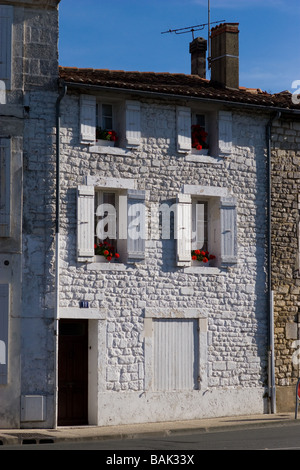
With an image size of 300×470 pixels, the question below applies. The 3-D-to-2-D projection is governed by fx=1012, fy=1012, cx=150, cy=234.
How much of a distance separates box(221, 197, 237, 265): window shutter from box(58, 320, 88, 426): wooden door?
3330 millimetres

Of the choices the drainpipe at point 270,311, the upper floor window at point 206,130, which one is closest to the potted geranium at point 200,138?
the upper floor window at point 206,130

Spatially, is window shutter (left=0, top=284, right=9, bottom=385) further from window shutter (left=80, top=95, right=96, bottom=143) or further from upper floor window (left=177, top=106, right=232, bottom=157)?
upper floor window (left=177, top=106, right=232, bottom=157)

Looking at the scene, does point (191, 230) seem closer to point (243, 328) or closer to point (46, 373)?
point (243, 328)

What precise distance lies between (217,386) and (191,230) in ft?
10.8

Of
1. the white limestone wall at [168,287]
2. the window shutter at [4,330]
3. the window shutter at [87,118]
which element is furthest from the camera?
the window shutter at [87,118]

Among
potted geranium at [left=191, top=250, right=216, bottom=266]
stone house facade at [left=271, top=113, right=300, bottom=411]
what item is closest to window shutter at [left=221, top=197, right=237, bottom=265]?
potted geranium at [left=191, top=250, right=216, bottom=266]

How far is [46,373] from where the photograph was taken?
1914 cm

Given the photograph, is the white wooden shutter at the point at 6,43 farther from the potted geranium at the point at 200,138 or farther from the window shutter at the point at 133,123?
the potted geranium at the point at 200,138

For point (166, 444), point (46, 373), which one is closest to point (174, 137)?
point (46, 373)

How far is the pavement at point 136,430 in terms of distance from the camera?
17203 mm

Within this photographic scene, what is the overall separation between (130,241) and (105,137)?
7.16ft

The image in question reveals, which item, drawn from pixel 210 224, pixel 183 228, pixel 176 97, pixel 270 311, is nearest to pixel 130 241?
pixel 183 228

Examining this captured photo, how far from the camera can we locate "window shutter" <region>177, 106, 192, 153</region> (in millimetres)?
21000

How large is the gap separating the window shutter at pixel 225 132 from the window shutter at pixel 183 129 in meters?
0.74
